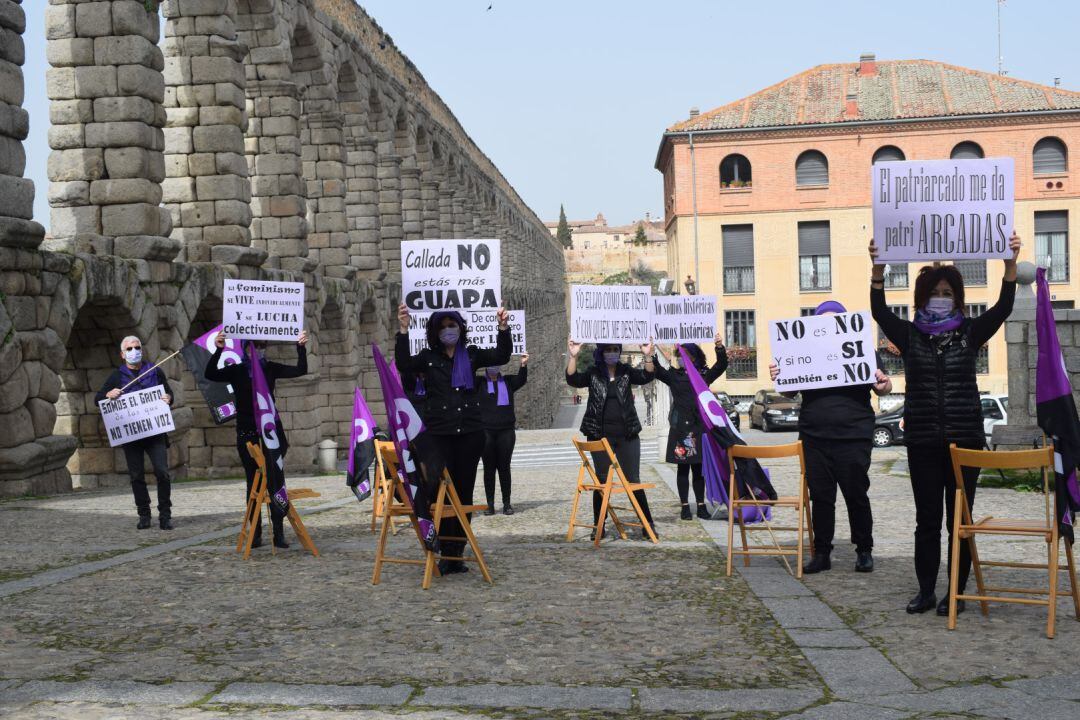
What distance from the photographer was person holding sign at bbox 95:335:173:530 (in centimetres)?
1022

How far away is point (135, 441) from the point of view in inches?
410

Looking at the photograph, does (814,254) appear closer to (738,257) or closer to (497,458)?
(738,257)

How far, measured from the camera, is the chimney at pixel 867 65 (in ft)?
166

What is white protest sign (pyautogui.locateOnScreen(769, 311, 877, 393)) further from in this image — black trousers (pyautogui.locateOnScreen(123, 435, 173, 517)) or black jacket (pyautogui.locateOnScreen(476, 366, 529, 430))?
black trousers (pyautogui.locateOnScreen(123, 435, 173, 517))

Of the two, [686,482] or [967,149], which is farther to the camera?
[967,149]

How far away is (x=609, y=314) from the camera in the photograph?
1029cm

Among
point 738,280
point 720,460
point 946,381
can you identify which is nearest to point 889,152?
point 738,280

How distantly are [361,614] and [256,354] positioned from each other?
2987 mm

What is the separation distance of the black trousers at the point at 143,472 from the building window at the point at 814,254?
3975 cm

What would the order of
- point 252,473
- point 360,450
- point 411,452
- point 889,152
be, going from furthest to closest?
point 889,152 → point 360,450 → point 252,473 → point 411,452

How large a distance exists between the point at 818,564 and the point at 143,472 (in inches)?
217

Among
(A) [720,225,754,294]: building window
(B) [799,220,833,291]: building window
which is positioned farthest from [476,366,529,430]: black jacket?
(B) [799,220,833,291]: building window

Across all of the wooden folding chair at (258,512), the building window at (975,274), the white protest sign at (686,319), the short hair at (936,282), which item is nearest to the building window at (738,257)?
the building window at (975,274)

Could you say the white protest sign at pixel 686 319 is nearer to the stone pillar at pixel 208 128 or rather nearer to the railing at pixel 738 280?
the stone pillar at pixel 208 128
